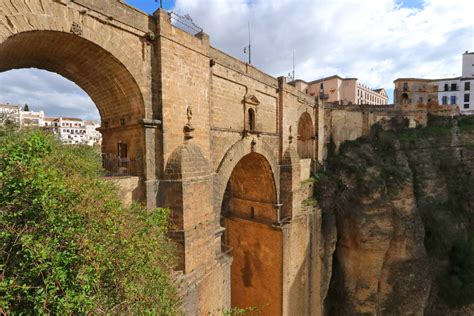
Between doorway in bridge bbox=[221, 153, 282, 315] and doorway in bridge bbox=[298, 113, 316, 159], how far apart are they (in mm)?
6363

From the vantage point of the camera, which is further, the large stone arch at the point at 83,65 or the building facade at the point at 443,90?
the building facade at the point at 443,90

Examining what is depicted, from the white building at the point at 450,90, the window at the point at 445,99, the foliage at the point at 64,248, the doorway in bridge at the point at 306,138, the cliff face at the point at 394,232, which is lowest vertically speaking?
the cliff face at the point at 394,232

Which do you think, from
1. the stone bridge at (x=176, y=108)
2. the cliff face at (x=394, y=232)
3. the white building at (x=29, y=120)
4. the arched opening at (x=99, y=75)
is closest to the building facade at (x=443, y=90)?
the cliff face at (x=394, y=232)

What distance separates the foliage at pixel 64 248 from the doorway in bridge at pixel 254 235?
749 cm

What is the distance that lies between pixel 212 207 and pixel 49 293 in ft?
15.4

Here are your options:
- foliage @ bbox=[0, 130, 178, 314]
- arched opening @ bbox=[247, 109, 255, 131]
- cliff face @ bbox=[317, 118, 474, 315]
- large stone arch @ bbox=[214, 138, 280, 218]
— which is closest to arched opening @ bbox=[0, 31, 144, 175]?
foliage @ bbox=[0, 130, 178, 314]

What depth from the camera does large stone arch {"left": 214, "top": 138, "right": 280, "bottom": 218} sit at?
7.79m

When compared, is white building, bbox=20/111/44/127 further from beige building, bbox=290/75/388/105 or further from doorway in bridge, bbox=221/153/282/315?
beige building, bbox=290/75/388/105

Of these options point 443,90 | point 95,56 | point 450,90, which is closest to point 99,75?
point 95,56

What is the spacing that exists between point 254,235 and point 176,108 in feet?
26.8

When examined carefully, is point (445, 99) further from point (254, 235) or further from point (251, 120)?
point (251, 120)

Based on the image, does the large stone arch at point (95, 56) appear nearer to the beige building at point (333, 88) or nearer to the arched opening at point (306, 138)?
the arched opening at point (306, 138)

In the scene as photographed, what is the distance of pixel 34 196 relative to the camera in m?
2.90

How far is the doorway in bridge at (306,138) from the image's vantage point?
1638 centimetres
